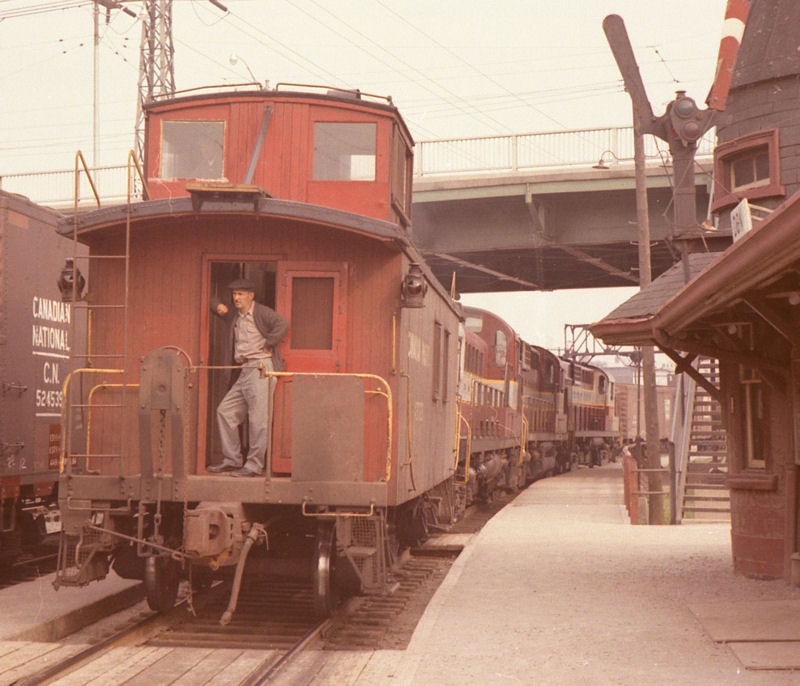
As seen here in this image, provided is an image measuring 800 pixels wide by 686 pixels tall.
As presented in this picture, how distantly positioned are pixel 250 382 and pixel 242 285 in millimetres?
845

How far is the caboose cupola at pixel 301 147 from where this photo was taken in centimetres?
1048

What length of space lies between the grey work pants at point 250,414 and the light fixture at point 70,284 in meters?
1.56

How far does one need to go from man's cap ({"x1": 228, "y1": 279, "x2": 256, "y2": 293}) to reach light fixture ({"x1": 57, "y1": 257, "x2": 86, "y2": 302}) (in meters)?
1.28

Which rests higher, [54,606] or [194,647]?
[54,606]

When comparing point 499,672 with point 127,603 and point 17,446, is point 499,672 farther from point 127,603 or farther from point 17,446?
point 17,446

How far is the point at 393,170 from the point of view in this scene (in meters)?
10.7

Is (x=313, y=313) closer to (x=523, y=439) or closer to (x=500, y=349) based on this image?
(x=500, y=349)

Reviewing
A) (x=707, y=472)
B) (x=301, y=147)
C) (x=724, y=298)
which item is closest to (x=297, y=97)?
(x=301, y=147)

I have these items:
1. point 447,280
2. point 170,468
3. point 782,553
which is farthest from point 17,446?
point 447,280

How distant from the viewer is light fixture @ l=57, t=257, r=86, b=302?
9.48m

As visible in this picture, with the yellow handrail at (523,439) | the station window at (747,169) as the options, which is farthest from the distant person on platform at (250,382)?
the yellow handrail at (523,439)

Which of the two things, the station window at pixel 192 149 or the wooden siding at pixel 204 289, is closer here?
the wooden siding at pixel 204 289

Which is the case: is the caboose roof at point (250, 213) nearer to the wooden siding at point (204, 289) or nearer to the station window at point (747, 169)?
the wooden siding at point (204, 289)

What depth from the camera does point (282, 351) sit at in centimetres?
966
